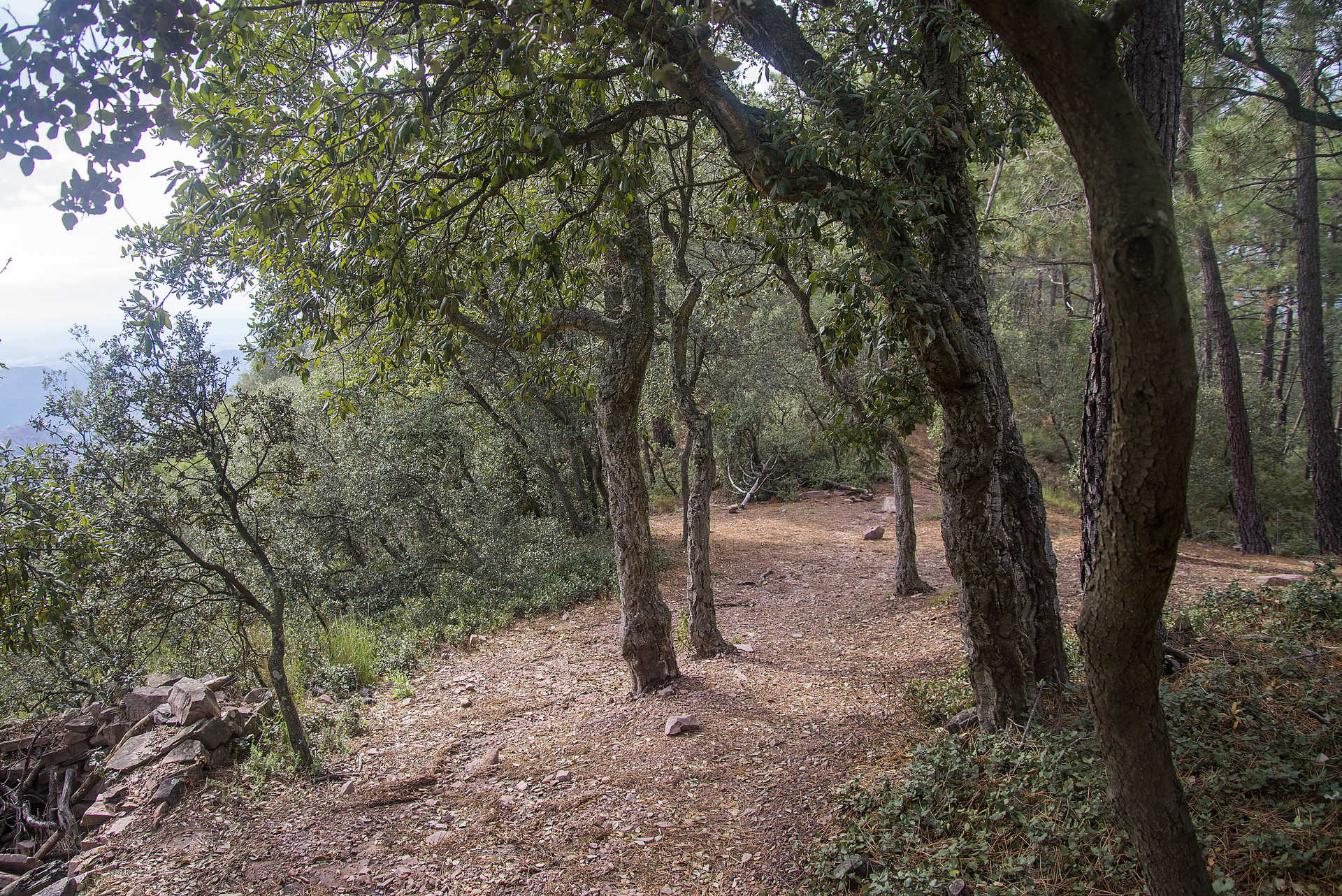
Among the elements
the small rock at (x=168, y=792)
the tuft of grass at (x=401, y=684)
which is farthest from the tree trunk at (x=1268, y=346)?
the small rock at (x=168, y=792)

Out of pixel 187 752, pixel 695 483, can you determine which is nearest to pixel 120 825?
pixel 187 752

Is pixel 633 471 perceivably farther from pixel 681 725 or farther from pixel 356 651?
pixel 356 651

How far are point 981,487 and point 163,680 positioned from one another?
7.04 m

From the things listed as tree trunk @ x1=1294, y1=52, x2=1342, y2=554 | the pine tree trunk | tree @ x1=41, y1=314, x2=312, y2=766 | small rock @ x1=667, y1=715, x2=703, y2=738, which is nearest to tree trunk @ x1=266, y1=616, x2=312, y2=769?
tree @ x1=41, y1=314, x2=312, y2=766

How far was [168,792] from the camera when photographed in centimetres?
452

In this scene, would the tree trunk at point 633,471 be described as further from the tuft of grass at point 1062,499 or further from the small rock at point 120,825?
the tuft of grass at point 1062,499

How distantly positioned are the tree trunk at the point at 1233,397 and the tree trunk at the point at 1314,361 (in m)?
0.70

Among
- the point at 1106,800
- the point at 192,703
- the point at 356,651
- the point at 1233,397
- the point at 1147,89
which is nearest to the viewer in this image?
the point at 1106,800

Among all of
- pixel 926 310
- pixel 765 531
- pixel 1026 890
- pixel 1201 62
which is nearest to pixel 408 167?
pixel 926 310

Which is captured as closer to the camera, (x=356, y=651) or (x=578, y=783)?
(x=578, y=783)

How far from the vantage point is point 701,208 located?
23.8ft

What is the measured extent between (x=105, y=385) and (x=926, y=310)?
21.1 feet

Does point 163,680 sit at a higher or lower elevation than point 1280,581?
lower

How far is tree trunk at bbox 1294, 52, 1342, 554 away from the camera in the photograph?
9.24 meters
